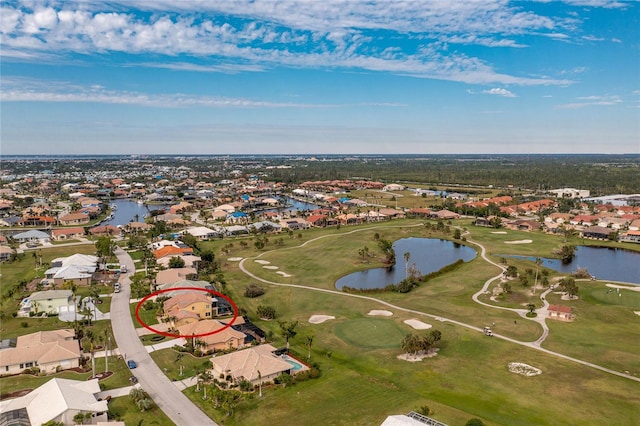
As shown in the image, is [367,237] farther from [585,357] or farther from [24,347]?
[24,347]

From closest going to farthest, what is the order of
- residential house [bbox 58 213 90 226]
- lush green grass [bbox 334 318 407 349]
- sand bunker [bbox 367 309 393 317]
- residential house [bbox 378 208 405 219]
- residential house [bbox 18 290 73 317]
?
lush green grass [bbox 334 318 407 349] < residential house [bbox 18 290 73 317] < sand bunker [bbox 367 309 393 317] < residential house [bbox 58 213 90 226] < residential house [bbox 378 208 405 219]

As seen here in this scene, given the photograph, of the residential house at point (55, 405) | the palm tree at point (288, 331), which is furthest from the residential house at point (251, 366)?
the residential house at point (55, 405)

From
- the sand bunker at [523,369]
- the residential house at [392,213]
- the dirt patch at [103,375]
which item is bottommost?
the dirt patch at [103,375]

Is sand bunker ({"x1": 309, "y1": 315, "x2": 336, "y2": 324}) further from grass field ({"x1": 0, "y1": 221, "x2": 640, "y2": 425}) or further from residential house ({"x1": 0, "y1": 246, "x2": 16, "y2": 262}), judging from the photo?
residential house ({"x1": 0, "y1": 246, "x2": 16, "y2": 262})

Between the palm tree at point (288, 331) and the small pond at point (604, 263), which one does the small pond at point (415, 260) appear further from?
the palm tree at point (288, 331)

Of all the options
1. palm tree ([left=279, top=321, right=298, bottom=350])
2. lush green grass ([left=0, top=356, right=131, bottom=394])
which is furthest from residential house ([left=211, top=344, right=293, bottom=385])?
Answer: lush green grass ([left=0, top=356, right=131, bottom=394])

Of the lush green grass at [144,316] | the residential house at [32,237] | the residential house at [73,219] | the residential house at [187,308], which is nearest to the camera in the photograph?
the residential house at [187,308]
